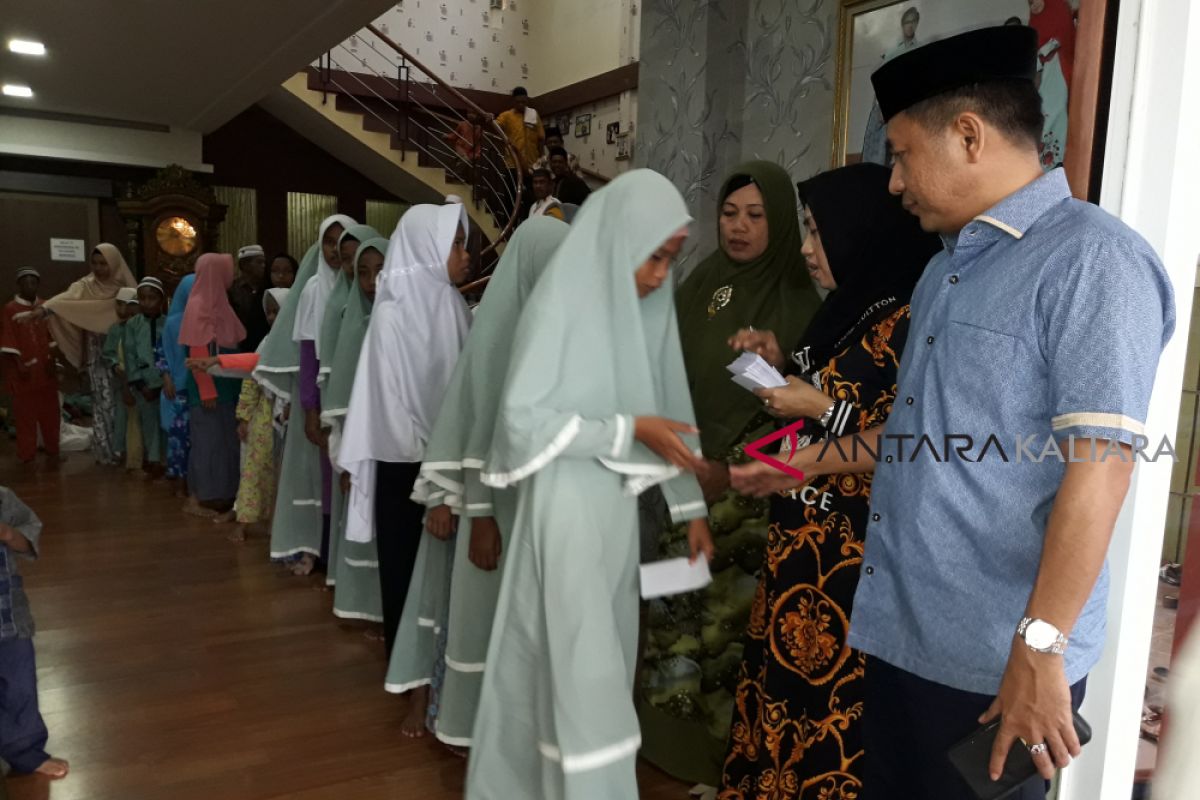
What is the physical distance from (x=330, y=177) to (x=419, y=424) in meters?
8.53

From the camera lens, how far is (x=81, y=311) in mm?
6914

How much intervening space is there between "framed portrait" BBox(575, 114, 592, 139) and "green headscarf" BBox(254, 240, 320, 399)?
6653mm

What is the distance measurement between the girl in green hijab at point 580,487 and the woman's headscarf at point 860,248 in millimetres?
326

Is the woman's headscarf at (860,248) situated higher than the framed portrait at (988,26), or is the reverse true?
the framed portrait at (988,26)

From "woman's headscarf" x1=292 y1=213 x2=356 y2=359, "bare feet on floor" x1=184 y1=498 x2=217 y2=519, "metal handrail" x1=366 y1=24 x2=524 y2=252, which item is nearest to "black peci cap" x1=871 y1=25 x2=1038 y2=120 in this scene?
"woman's headscarf" x1=292 y1=213 x2=356 y2=359

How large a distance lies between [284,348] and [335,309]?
0.64 m

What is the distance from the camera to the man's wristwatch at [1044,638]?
1013 mm

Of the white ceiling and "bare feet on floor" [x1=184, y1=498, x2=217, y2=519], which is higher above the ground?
the white ceiling

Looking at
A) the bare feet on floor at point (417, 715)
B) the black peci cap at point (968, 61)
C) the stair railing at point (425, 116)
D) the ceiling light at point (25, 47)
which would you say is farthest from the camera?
the stair railing at point (425, 116)

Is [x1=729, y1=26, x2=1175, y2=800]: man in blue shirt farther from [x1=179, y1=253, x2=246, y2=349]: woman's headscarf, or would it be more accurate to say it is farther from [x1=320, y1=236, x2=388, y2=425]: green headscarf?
[x1=179, y1=253, x2=246, y2=349]: woman's headscarf

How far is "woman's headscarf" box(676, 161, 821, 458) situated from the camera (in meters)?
2.26

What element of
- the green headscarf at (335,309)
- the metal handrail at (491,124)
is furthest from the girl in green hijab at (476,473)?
the metal handrail at (491,124)

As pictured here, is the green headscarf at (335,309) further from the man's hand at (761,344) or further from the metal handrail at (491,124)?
the metal handrail at (491,124)

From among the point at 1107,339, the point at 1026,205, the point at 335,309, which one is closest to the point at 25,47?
the point at 335,309
